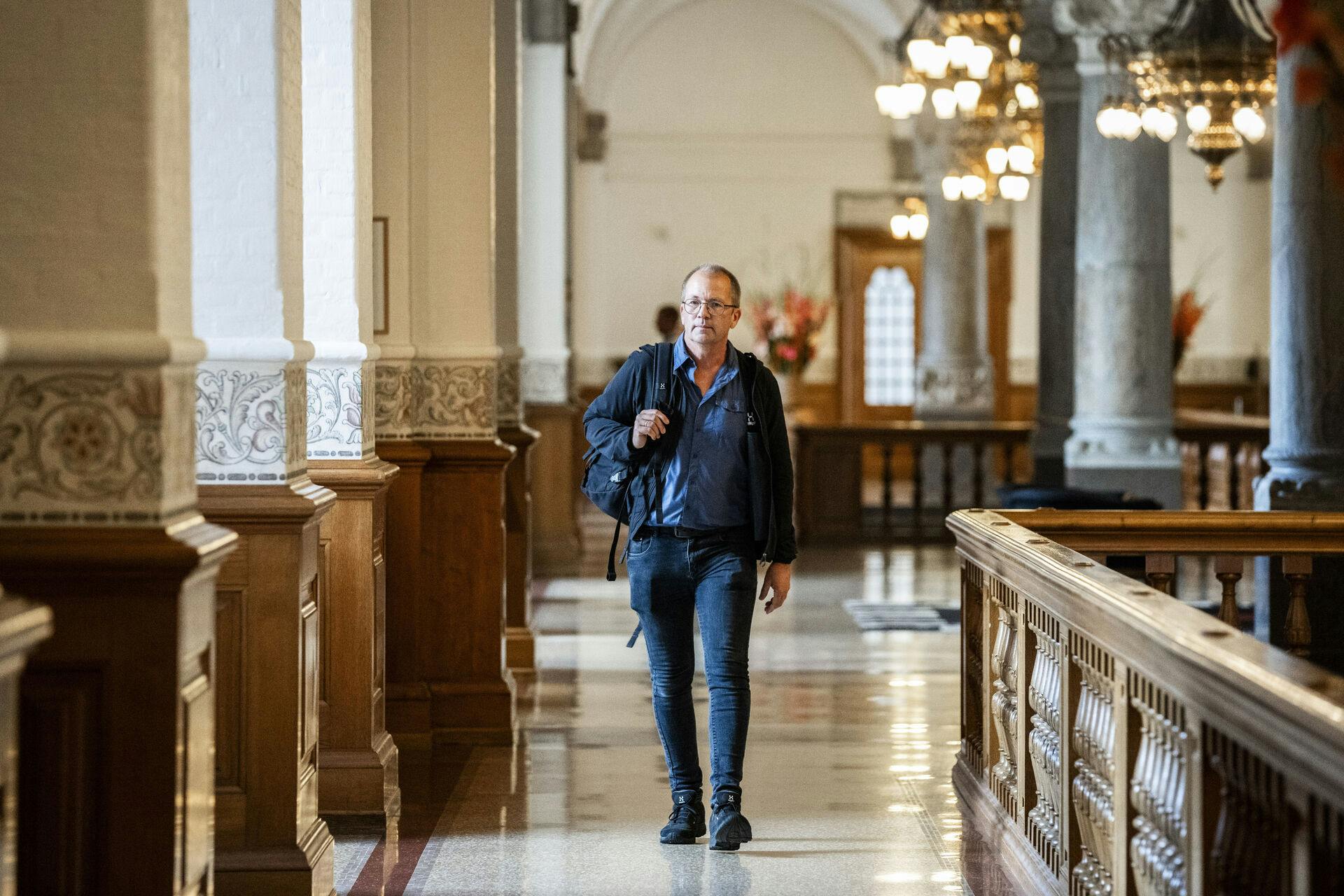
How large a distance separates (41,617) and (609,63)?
18.6 meters

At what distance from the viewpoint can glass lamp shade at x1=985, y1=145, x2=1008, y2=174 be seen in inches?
477

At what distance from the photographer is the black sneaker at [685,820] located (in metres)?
4.73

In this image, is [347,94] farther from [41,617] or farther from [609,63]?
[609,63]

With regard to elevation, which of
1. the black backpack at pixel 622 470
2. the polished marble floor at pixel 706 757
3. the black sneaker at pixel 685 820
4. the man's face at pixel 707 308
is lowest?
the polished marble floor at pixel 706 757

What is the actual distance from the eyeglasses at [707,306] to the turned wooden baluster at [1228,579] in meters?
1.64

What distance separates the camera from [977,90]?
10.3 metres

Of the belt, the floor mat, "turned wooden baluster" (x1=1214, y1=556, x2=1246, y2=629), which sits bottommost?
the floor mat

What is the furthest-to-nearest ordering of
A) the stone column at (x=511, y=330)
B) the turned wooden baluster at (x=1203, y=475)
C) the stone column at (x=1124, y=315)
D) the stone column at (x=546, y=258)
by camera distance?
the turned wooden baluster at (x=1203, y=475) < the stone column at (x=546, y=258) < the stone column at (x=1124, y=315) < the stone column at (x=511, y=330)

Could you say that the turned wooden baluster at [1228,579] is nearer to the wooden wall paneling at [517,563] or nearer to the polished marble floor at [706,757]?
the polished marble floor at [706,757]

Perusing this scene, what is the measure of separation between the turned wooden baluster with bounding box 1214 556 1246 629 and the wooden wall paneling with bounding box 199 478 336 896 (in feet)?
8.51

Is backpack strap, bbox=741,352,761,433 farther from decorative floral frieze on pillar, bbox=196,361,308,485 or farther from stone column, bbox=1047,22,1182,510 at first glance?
stone column, bbox=1047,22,1182,510

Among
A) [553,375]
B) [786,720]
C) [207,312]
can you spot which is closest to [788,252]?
[553,375]

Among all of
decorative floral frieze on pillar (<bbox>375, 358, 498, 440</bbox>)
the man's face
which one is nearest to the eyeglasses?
the man's face

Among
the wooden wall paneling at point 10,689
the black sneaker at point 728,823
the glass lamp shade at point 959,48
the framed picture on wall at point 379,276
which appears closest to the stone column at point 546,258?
the glass lamp shade at point 959,48
